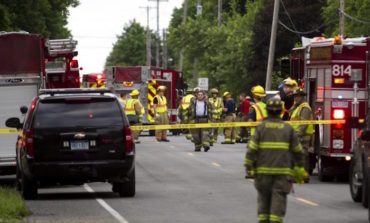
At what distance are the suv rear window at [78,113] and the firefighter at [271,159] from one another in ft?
22.0

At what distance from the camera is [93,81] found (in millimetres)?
62656

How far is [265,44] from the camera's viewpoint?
247 ft

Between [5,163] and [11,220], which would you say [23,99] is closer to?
[5,163]

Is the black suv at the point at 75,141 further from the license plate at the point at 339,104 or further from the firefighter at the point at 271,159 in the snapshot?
the firefighter at the point at 271,159

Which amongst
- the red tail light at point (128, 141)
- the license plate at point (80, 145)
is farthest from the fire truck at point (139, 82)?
the license plate at point (80, 145)

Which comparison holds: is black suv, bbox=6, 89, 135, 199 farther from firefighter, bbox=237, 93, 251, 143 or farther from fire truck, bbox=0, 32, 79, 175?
firefighter, bbox=237, 93, 251, 143

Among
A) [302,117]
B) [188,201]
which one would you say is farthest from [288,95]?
[188,201]

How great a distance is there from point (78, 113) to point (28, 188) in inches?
60.3

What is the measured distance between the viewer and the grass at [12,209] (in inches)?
652

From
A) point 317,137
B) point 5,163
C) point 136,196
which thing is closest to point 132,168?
point 136,196

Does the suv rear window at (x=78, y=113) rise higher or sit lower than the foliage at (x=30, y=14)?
lower

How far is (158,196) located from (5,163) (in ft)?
12.8

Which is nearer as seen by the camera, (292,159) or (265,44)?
(292,159)

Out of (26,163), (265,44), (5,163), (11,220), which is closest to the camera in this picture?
(11,220)
